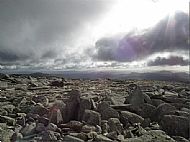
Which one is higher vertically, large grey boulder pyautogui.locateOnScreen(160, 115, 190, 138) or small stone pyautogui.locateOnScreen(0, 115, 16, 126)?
small stone pyautogui.locateOnScreen(0, 115, 16, 126)

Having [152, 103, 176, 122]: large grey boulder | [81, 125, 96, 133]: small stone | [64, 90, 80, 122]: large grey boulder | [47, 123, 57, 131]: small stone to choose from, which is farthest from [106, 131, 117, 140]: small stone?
[152, 103, 176, 122]: large grey boulder

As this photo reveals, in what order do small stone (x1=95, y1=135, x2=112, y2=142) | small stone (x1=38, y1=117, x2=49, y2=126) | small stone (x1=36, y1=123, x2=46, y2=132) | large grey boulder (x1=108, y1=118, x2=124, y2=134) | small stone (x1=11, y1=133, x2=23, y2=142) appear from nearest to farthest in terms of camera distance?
1. small stone (x1=95, y1=135, x2=112, y2=142)
2. small stone (x1=11, y1=133, x2=23, y2=142)
3. small stone (x1=36, y1=123, x2=46, y2=132)
4. large grey boulder (x1=108, y1=118, x2=124, y2=134)
5. small stone (x1=38, y1=117, x2=49, y2=126)

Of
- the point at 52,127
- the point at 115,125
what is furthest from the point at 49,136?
the point at 115,125

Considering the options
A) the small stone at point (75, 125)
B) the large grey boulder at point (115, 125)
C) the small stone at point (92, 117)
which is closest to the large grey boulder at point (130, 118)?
the large grey boulder at point (115, 125)

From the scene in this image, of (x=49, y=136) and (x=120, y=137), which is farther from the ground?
(x=49, y=136)

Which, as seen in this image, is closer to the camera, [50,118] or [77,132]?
[77,132]

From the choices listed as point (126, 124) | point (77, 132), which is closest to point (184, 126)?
point (126, 124)

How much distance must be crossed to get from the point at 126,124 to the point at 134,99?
211 cm

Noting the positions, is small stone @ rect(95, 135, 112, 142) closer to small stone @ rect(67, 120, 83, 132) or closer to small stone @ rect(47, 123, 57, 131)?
small stone @ rect(67, 120, 83, 132)

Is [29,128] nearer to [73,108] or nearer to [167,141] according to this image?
[73,108]

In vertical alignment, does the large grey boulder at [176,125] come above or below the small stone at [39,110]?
below

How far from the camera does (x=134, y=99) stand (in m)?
12.3

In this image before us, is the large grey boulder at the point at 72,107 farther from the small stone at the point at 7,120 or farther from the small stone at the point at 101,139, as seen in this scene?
the small stone at the point at 101,139

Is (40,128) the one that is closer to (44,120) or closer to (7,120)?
(44,120)
